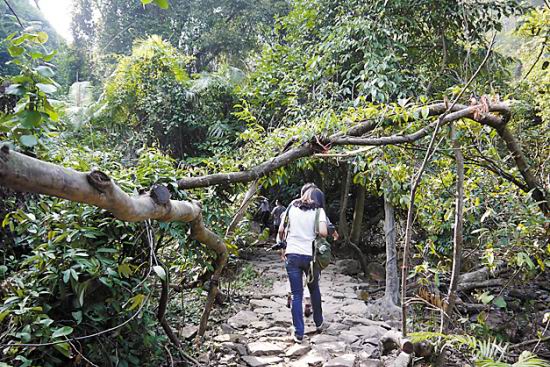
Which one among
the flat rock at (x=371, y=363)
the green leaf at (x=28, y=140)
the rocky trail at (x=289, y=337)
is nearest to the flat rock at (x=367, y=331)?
the rocky trail at (x=289, y=337)

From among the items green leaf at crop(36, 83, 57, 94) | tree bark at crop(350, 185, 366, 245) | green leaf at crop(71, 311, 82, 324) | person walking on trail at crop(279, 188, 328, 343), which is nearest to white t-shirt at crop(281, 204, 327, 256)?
person walking on trail at crop(279, 188, 328, 343)

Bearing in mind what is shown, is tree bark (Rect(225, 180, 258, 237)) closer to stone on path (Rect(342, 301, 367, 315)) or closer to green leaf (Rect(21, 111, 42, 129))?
stone on path (Rect(342, 301, 367, 315))

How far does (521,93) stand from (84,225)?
8771mm

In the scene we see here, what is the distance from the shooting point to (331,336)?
4.43m

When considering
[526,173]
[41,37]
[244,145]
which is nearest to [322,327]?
[526,173]

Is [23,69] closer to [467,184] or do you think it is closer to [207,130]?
[467,184]

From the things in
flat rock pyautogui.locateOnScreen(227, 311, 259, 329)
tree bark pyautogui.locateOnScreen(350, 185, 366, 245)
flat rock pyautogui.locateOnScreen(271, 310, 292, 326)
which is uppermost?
tree bark pyautogui.locateOnScreen(350, 185, 366, 245)

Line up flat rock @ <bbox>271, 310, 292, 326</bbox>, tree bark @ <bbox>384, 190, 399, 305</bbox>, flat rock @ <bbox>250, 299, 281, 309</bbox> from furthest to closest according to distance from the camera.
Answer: tree bark @ <bbox>384, 190, 399, 305</bbox> < flat rock @ <bbox>250, 299, 281, 309</bbox> < flat rock @ <bbox>271, 310, 292, 326</bbox>

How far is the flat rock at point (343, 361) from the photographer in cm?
354

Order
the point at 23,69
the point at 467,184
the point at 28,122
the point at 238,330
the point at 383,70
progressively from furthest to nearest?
the point at 383,70, the point at 238,330, the point at 467,184, the point at 23,69, the point at 28,122

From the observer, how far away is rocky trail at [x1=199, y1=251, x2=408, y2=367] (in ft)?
12.3

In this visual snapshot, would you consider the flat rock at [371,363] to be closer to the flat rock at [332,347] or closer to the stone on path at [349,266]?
the flat rock at [332,347]

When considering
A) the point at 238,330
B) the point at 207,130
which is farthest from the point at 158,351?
the point at 207,130

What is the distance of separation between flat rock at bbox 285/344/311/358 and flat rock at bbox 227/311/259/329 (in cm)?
85
